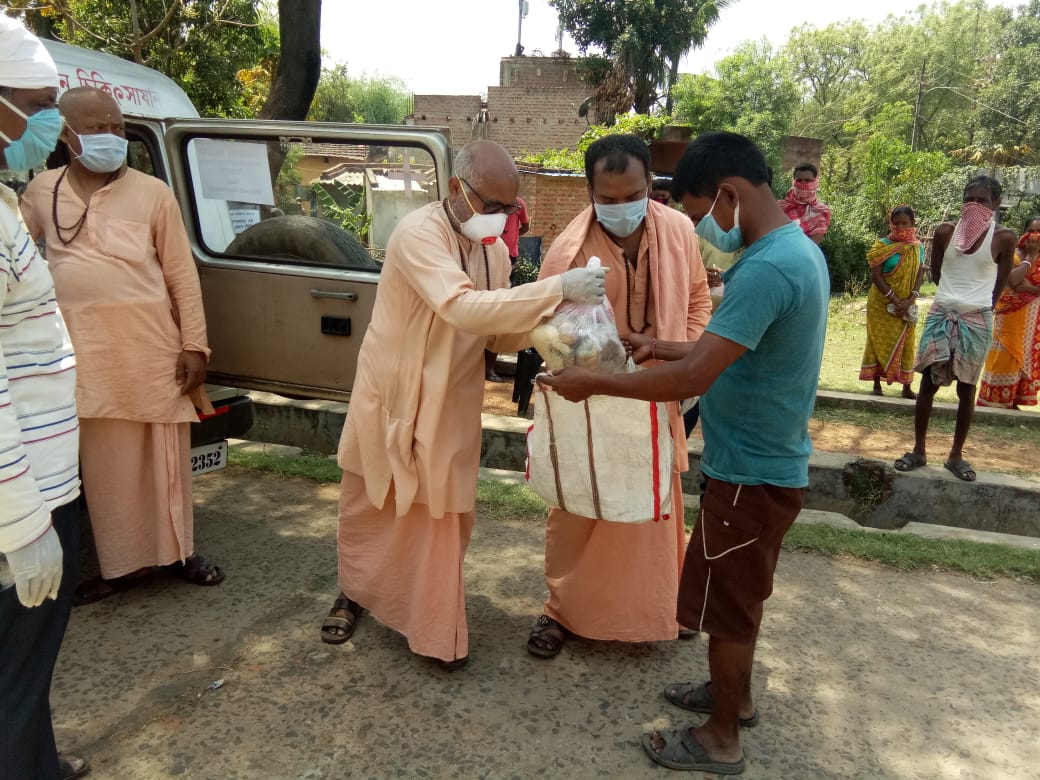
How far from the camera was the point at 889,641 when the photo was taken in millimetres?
3148

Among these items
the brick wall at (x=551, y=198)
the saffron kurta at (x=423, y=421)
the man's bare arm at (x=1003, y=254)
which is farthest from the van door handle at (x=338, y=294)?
the brick wall at (x=551, y=198)

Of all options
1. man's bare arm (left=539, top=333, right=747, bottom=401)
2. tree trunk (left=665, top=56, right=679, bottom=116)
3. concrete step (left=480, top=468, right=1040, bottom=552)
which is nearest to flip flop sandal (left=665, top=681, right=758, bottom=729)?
man's bare arm (left=539, top=333, right=747, bottom=401)

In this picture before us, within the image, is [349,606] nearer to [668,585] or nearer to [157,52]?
[668,585]

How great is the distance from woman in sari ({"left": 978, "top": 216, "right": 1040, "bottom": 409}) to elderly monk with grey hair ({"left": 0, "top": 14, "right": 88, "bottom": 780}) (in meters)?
6.87

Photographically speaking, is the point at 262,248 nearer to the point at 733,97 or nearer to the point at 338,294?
the point at 338,294

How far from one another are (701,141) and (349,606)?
86.8 inches

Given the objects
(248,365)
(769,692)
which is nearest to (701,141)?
(769,692)

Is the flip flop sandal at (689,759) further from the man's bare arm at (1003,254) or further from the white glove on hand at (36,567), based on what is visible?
the man's bare arm at (1003,254)

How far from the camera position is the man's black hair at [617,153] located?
2627mm

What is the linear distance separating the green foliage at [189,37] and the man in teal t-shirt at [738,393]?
415 inches

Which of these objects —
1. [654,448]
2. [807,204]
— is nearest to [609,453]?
[654,448]

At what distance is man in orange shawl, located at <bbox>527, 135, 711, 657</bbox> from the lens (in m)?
2.70

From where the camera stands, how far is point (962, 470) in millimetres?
4742

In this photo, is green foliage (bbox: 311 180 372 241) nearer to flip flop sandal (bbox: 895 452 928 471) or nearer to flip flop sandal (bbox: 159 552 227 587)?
flip flop sandal (bbox: 159 552 227 587)
